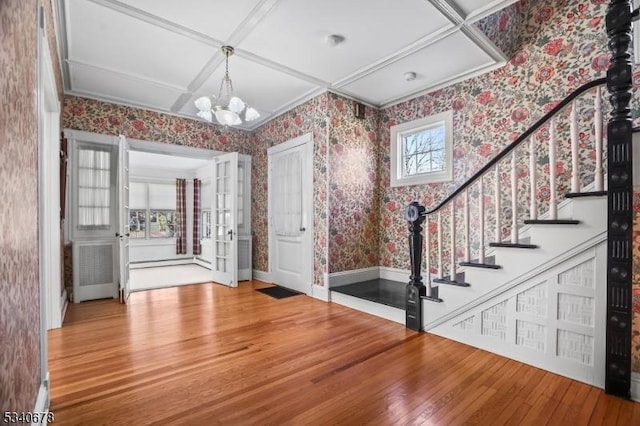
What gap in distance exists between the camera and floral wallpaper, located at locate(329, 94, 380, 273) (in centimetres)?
439

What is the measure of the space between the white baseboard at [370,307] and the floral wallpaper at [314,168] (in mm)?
360

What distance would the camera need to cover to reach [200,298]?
Result: 447cm

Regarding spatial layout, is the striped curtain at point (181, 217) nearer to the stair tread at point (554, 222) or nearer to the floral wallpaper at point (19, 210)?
the floral wallpaper at point (19, 210)

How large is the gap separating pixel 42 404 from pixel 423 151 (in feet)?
14.8

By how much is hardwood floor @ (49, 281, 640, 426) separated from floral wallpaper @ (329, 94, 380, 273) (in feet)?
4.23

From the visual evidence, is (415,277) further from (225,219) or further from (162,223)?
(162,223)

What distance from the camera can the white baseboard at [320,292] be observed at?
14.0ft

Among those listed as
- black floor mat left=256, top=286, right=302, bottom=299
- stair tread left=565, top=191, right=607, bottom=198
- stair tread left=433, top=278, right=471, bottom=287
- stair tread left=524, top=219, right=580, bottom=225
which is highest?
stair tread left=565, top=191, right=607, bottom=198

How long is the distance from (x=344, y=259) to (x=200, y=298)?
2162 millimetres

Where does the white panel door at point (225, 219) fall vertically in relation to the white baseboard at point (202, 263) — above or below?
above

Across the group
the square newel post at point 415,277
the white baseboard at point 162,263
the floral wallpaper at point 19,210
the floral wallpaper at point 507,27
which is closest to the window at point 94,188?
the white baseboard at point 162,263

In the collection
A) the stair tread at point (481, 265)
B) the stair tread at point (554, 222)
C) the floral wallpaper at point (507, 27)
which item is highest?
the floral wallpaper at point (507, 27)

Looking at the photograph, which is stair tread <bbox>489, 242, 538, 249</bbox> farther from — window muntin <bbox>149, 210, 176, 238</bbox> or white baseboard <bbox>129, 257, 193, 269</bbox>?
window muntin <bbox>149, 210, 176, 238</bbox>

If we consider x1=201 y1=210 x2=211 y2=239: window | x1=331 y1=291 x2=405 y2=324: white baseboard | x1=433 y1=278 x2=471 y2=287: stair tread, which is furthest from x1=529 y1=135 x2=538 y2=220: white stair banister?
x1=201 y1=210 x2=211 y2=239: window
